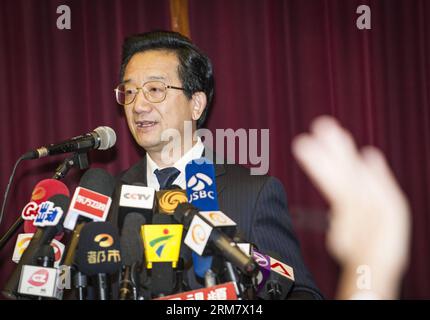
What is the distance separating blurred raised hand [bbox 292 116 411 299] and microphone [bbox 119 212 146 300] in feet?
5.67

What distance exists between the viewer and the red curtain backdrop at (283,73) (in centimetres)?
288

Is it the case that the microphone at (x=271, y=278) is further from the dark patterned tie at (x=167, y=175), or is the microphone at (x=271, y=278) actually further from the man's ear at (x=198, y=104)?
the man's ear at (x=198, y=104)

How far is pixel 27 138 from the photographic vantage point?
300 centimetres

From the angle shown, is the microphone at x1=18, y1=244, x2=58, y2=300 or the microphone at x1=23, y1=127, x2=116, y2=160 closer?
the microphone at x1=18, y1=244, x2=58, y2=300

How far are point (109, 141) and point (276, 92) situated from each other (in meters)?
1.45

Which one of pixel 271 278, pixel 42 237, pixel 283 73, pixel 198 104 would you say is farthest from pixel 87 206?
pixel 283 73

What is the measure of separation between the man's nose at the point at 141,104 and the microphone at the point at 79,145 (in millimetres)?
308

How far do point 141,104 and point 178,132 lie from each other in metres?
0.20

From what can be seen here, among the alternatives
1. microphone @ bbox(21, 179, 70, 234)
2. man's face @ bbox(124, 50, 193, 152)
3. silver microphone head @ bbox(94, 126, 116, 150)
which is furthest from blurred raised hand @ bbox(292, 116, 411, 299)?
microphone @ bbox(21, 179, 70, 234)

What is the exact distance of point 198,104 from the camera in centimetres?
222

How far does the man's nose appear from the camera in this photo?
6.50 feet

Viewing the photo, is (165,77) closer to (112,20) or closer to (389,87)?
(112,20)

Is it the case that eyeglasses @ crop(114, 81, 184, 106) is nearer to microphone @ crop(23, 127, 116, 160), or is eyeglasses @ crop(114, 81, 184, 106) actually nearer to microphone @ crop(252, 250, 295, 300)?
microphone @ crop(23, 127, 116, 160)

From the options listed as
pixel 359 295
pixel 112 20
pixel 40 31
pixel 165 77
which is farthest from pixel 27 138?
pixel 359 295
